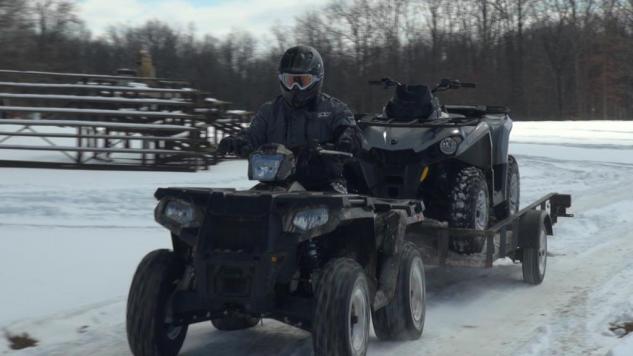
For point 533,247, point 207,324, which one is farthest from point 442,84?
point 207,324

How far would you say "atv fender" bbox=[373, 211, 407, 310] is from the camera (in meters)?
5.80

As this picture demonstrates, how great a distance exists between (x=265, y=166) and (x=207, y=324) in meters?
1.75

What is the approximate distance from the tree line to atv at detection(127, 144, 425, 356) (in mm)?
48114

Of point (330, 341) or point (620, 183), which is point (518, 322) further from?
point (620, 183)

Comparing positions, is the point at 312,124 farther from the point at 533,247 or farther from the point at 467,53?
the point at 467,53

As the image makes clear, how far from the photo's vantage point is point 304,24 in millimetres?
62625

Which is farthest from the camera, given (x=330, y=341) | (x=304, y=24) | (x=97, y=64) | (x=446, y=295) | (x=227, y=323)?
(x=304, y=24)

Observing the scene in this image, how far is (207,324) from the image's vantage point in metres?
6.68

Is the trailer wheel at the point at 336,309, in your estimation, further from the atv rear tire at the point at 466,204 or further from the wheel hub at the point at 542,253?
the wheel hub at the point at 542,253

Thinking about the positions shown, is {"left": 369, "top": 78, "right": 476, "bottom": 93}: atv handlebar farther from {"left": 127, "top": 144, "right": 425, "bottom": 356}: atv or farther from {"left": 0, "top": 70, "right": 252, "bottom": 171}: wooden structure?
{"left": 0, "top": 70, "right": 252, "bottom": 171}: wooden structure

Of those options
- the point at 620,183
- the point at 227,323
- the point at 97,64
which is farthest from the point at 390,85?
the point at 97,64

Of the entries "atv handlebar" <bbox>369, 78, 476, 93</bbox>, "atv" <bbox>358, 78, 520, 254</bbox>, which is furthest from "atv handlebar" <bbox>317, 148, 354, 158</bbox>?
"atv handlebar" <bbox>369, 78, 476, 93</bbox>

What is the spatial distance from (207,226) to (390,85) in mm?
4559

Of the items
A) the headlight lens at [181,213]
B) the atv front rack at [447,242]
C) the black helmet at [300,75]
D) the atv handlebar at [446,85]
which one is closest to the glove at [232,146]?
the black helmet at [300,75]
